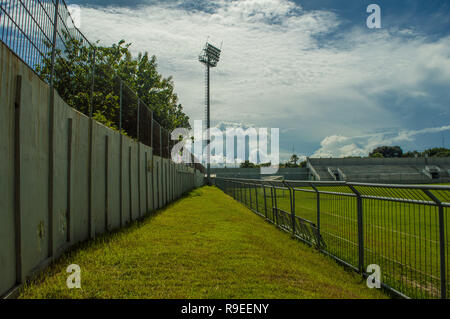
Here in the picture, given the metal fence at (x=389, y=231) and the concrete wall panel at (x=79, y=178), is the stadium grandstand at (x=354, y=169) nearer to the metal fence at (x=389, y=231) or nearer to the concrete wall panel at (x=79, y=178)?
the metal fence at (x=389, y=231)

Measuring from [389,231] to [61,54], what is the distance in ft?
19.0

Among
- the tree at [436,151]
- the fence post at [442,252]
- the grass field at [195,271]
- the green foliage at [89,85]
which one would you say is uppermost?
the tree at [436,151]

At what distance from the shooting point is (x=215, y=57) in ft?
214

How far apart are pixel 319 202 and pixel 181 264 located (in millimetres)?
3367

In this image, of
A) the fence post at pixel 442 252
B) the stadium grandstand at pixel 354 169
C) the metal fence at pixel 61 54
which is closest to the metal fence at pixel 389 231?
the fence post at pixel 442 252

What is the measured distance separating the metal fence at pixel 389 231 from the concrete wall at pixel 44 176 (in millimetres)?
4506

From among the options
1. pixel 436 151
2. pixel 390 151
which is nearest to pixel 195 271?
pixel 436 151

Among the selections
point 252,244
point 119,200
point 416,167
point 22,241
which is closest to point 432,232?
point 252,244

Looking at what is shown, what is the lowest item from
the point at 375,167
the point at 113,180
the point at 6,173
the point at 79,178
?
the point at 375,167

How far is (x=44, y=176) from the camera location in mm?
4590

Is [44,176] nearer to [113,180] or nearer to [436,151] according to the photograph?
[113,180]

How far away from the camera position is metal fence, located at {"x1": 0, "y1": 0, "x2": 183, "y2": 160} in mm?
3834

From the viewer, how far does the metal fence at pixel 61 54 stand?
12.6 ft
